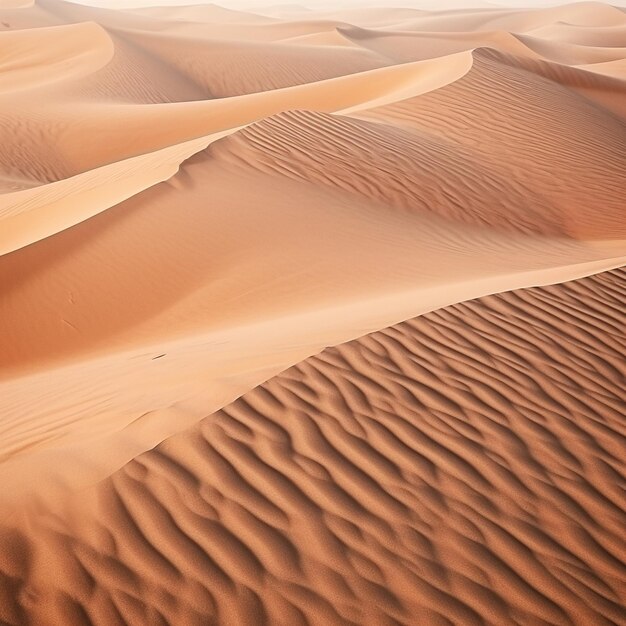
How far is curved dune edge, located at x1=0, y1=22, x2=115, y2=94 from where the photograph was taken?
23.4m

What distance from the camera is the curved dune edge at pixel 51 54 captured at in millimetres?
23359

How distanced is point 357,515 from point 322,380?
35.4 inches

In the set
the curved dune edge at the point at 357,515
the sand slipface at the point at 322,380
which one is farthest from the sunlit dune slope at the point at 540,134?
the curved dune edge at the point at 357,515

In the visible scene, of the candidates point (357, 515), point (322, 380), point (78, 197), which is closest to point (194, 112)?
point (78, 197)

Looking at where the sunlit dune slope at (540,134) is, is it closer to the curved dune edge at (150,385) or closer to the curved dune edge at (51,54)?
the curved dune edge at (150,385)

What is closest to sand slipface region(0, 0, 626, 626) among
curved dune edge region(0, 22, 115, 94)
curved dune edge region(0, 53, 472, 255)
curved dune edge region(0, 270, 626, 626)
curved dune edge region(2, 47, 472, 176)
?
curved dune edge region(0, 270, 626, 626)

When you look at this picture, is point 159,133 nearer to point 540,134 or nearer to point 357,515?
point 540,134

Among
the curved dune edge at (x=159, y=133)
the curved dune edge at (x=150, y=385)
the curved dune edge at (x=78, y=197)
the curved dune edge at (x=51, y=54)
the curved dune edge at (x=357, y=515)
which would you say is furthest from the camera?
the curved dune edge at (x=51, y=54)

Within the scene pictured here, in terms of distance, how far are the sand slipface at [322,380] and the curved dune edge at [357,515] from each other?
1 cm

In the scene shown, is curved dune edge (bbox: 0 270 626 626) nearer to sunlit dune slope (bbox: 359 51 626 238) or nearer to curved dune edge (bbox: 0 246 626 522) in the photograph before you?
curved dune edge (bbox: 0 246 626 522)

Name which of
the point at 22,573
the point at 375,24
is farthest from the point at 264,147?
the point at 375,24

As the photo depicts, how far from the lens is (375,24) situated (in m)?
73.2

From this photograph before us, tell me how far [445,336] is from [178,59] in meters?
24.7

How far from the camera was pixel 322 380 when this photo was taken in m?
3.46
